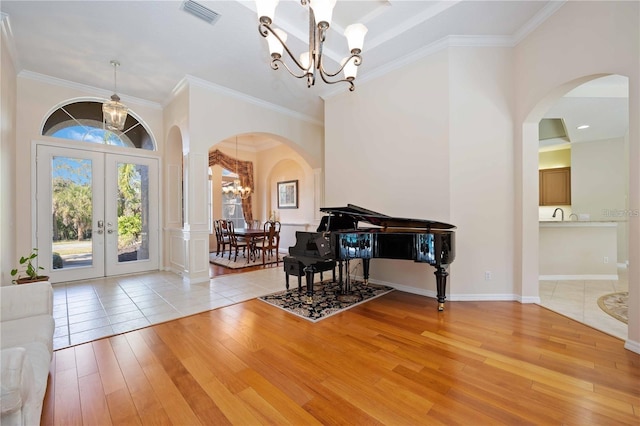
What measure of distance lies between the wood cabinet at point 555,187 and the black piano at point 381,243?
539cm

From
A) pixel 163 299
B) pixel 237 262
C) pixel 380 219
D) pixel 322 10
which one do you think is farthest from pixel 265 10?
pixel 237 262

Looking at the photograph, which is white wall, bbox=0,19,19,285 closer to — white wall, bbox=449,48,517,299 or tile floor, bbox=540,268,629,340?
white wall, bbox=449,48,517,299

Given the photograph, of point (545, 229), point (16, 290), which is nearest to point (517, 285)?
point (545, 229)

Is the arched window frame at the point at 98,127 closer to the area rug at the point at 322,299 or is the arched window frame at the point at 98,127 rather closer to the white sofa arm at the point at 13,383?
the area rug at the point at 322,299

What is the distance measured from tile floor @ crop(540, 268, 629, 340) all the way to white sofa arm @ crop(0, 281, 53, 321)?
5.18 meters

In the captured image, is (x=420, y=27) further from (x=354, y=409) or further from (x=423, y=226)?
(x=354, y=409)

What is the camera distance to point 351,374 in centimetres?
209

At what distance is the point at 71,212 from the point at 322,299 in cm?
469

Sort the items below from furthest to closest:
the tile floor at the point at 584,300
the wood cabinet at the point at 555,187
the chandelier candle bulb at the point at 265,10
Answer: the wood cabinet at the point at 555,187
the tile floor at the point at 584,300
the chandelier candle bulb at the point at 265,10

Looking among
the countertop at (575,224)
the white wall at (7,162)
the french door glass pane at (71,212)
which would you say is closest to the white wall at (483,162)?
the countertop at (575,224)

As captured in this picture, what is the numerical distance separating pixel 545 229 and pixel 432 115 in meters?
3.12

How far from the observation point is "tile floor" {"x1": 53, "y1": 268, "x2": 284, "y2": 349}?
2.98 m

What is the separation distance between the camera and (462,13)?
3.22 metres

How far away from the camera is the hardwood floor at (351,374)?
169cm
